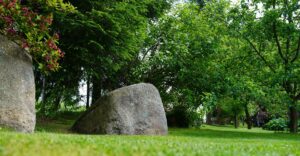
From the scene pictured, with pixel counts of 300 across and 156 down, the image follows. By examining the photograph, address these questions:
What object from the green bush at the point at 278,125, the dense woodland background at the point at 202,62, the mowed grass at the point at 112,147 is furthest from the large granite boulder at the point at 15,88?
the green bush at the point at 278,125

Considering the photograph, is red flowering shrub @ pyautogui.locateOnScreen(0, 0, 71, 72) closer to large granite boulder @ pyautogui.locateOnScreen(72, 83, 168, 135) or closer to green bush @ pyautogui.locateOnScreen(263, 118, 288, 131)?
large granite boulder @ pyautogui.locateOnScreen(72, 83, 168, 135)

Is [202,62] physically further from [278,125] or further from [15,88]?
[278,125]

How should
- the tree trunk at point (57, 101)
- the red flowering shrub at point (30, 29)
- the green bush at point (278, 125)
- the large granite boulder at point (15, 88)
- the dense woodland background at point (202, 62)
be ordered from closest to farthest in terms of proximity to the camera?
the large granite boulder at point (15, 88)
the red flowering shrub at point (30, 29)
the dense woodland background at point (202, 62)
the tree trunk at point (57, 101)
the green bush at point (278, 125)

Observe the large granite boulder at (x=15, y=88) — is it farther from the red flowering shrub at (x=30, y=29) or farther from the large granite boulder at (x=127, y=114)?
the large granite boulder at (x=127, y=114)

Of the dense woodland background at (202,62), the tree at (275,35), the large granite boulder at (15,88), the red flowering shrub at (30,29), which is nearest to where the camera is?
the large granite boulder at (15,88)

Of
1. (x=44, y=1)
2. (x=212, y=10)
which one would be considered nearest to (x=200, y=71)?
(x=212, y=10)

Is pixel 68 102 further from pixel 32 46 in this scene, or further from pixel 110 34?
pixel 32 46

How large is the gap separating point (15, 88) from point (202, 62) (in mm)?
12481

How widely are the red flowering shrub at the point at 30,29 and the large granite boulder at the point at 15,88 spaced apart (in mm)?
332

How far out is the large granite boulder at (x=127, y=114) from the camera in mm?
15766

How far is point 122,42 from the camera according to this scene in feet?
55.5

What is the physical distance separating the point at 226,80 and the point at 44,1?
36.0ft

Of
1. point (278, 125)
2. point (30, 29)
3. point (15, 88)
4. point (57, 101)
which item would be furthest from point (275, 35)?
point (278, 125)

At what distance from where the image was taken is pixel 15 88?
42.7 feet
